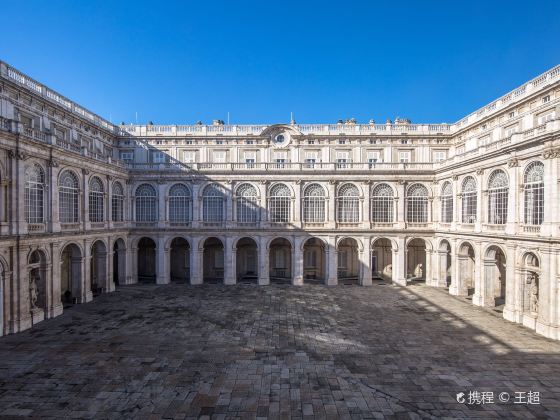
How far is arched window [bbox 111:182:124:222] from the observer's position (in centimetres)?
3197

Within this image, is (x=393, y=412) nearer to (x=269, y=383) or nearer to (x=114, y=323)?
(x=269, y=383)

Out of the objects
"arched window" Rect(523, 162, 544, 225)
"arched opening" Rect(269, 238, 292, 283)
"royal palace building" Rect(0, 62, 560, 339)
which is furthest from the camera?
"arched opening" Rect(269, 238, 292, 283)

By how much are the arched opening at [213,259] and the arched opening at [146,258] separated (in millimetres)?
6497

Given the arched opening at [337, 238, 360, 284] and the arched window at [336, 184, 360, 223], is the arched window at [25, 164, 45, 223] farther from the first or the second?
the arched opening at [337, 238, 360, 284]

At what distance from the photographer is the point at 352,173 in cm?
3338

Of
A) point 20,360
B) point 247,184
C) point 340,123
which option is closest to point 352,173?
point 340,123

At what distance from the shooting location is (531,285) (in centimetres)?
2145

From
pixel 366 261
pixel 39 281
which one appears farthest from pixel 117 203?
pixel 366 261

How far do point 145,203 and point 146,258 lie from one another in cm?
807

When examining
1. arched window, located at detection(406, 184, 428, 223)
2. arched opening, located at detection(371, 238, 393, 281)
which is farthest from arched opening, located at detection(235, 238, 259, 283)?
arched window, located at detection(406, 184, 428, 223)

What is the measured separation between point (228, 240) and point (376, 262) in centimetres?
1875

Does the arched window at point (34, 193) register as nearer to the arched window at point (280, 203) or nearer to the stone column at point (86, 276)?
the stone column at point (86, 276)

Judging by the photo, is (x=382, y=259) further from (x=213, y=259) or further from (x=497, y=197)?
(x=213, y=259)

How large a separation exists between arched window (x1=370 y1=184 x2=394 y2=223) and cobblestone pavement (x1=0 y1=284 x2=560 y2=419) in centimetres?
1093
